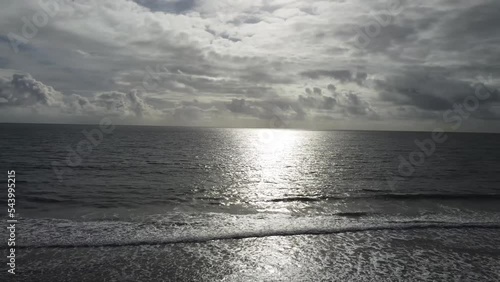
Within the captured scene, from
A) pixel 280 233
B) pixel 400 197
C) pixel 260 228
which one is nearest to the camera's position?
pixel 280 233

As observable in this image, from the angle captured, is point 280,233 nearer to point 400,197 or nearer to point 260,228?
point 260,228

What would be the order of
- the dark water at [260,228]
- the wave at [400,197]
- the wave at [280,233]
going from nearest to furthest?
the dark water at [260,228] → the wave at [280,233] → the wave at [400,197]

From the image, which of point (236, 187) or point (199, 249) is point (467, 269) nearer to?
point (199, 249)

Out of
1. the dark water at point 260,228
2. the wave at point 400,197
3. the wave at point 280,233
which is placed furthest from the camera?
the wave at point 400,197

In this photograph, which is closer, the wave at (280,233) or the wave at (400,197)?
the wave at (280,233)

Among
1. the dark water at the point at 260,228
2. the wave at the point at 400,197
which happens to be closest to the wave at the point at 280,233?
the dark water at the point at 260,228

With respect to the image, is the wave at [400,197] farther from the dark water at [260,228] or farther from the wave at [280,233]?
the wave at [280,233]

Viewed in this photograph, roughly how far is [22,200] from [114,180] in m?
12.4

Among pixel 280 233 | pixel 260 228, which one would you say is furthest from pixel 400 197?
pixel 260 228

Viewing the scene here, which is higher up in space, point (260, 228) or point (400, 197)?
point (400, 197)

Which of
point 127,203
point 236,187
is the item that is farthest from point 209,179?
point 127,203

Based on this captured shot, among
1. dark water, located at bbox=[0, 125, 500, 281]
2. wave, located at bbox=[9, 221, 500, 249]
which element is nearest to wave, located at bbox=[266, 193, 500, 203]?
dark water, located at bbox=[0, 125, 500, 281]

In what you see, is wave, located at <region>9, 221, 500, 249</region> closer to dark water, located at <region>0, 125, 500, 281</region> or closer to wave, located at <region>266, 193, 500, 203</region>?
dark water, located at <region>0, 125, 500, 281</region>

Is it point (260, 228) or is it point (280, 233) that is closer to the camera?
point (280, 233)
